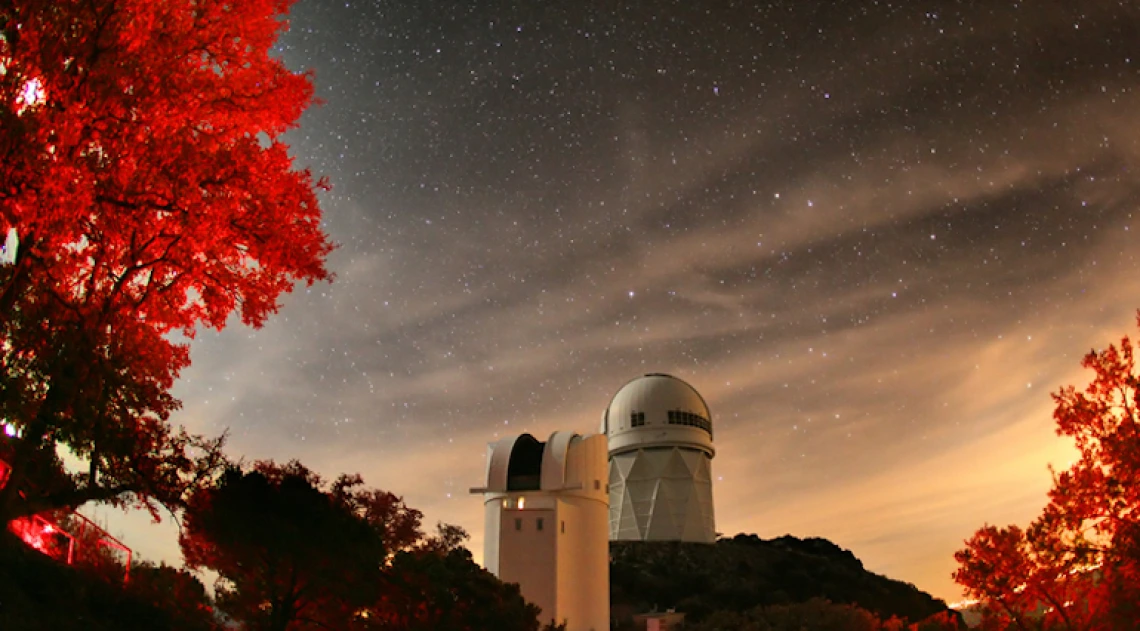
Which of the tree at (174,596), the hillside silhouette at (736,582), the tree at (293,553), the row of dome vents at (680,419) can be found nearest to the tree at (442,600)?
the tree at (293,553)

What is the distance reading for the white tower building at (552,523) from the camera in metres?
33.1

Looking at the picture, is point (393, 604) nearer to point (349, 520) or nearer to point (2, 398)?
point (349, 520)

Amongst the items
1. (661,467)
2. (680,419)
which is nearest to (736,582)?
(661,467)

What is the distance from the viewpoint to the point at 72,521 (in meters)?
17.0

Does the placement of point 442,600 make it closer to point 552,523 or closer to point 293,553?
point 293,553

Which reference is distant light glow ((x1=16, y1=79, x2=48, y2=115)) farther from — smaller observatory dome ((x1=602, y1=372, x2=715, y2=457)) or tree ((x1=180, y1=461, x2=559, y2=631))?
smaller observatory dome ((x1=602, y1=372, x2=715, y2=457))

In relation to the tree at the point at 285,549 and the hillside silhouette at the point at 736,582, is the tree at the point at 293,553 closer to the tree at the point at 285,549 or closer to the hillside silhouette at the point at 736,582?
the tree at the point at 285,549

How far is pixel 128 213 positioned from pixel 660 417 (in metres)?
50.9

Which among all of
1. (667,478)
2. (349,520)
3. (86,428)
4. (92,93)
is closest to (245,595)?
(349,520)

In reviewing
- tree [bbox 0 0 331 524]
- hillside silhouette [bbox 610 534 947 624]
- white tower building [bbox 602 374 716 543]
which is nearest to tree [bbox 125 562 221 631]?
tree [bbox 0 0 331 524]

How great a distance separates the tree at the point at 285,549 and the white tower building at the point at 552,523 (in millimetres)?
13934

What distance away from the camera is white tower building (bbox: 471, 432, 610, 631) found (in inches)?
1302

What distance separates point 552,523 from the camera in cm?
3353

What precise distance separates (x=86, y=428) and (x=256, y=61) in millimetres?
6108
